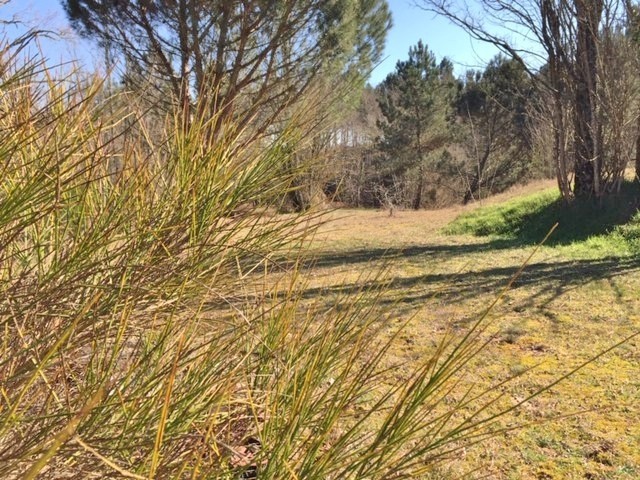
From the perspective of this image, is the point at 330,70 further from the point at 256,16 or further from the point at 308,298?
the point at 308,298

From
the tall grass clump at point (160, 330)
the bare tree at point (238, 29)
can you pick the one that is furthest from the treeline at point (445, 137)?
the tall grass clump at point (160, 330)

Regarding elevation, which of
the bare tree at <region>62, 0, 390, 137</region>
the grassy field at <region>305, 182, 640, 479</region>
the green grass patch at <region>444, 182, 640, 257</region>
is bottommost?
the grassy field at <region>305, 182, 640, 479</region>

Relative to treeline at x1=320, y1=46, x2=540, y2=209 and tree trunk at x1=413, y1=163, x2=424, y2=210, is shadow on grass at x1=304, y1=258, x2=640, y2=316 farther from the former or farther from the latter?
tree trunk at x1=413, y1=163, x2=424, y2=210

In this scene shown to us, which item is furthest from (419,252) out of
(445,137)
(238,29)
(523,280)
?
(445,137)

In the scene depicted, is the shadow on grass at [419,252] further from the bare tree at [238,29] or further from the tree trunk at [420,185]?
the tree trunk at [420,185]

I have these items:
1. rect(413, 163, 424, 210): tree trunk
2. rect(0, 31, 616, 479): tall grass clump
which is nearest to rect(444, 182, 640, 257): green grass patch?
rect(0, 31, 616, 479): tall grass clump

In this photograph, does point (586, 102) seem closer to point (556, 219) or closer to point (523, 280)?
point (556, 219)

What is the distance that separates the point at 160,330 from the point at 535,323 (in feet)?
10.8

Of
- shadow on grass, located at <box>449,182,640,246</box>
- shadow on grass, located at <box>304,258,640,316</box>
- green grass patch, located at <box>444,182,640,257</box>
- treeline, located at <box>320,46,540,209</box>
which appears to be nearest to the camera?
shadow on grass, located at <box>304,258,640,316</box>

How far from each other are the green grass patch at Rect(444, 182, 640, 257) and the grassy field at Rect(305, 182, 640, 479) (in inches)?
1.2

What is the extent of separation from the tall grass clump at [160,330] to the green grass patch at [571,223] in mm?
5883

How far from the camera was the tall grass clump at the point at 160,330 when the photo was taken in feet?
2.87

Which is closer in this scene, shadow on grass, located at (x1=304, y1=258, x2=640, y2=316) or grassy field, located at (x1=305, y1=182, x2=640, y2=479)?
grassy field, located at (x1=305, y1=182, x2=640, y2=479)

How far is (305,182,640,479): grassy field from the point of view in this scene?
2121 mm
